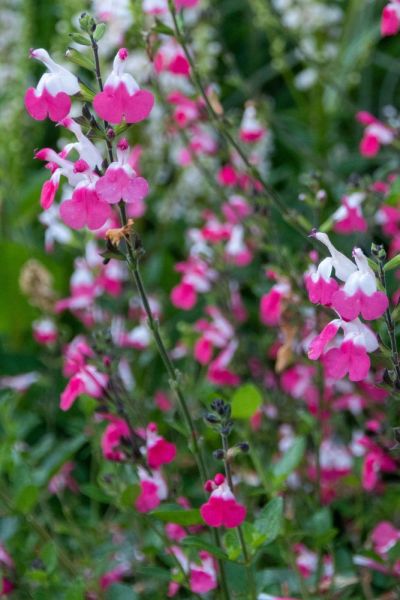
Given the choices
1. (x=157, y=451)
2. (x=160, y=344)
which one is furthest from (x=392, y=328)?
(x=157, y=451)

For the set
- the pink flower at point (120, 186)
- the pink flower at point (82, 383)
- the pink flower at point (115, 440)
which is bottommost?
the pink flower at point (115, 440)

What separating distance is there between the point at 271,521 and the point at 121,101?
1.54 feet

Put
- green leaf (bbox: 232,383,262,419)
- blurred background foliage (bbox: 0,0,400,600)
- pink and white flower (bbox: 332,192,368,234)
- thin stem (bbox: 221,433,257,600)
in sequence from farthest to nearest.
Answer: blurred background foliage (bbox: 0,0,400,600)
pink and white flower (bbox: 332,192,368,234)
green leaf (bbox: 232,383,262,419)
thin stem (bbox: 221,433,257,600)

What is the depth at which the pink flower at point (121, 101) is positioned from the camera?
86 centimetres

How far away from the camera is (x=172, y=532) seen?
4.15 ft

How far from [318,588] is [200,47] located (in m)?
1.27

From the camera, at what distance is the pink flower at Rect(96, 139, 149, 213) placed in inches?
34.1

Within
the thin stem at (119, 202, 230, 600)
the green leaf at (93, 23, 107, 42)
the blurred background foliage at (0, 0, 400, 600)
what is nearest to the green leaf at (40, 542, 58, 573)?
the blurred background foliage at (0, 0, 400, 600)

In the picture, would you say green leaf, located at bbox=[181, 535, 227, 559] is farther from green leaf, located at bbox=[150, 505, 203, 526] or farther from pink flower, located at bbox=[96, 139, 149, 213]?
pink flower, located at bbox=[96, 139, 149, 213]

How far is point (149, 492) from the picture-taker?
1.12 metres

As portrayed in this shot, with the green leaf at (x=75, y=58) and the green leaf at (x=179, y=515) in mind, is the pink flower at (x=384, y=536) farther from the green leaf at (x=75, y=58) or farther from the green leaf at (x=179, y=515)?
the green leaf at (x=75, y=58)

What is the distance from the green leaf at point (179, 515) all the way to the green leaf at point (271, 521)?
7cm

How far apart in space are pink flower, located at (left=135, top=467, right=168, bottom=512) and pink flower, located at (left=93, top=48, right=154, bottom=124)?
17.1 inches

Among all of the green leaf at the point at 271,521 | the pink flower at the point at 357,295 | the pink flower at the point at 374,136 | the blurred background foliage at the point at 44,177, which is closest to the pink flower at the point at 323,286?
the pink flower at the point at 357,295
